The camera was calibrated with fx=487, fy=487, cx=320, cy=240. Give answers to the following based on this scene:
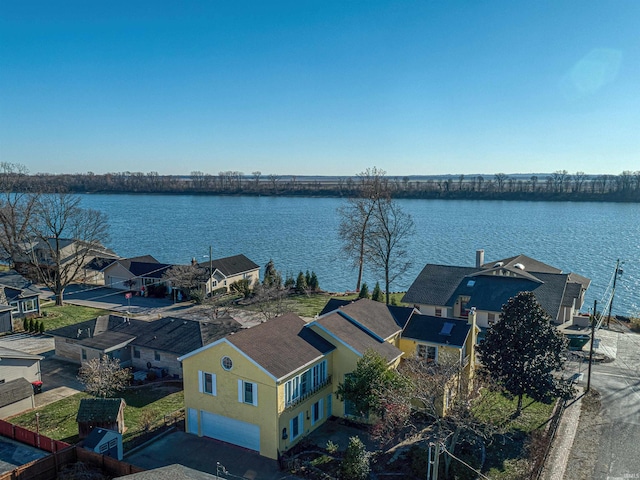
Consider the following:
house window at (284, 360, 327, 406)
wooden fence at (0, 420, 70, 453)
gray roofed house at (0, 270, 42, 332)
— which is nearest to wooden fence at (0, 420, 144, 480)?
wooden fence at (0, 420, 70, 453)

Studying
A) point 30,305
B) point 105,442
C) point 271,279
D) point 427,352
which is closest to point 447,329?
point 427,352

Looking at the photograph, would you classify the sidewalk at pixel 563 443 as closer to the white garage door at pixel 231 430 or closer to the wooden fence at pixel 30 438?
the white garage door at pixel 231 430

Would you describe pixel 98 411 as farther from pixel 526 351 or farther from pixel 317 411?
pixel 526 351

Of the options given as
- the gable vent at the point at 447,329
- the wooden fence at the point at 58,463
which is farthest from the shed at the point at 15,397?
the gable vent at the point at 447,329

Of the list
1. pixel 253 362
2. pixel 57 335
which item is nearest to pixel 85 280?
pixel 57 335

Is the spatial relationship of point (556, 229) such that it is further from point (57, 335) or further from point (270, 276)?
point (57, 335)
